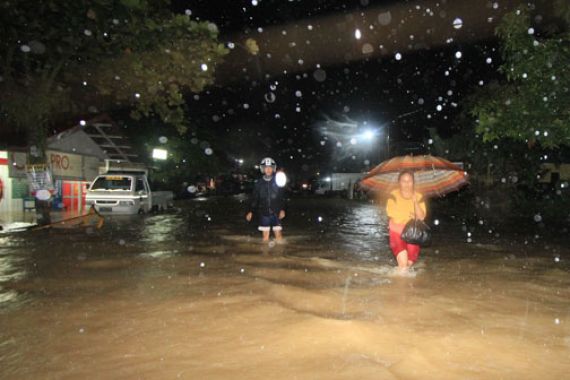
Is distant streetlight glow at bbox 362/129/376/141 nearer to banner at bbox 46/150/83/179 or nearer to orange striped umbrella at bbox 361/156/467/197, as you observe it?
banner at bbox 46/150/83/179

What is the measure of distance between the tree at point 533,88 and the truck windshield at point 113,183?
44.7 ft

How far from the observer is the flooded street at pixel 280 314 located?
14.0ft

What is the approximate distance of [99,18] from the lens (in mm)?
12219

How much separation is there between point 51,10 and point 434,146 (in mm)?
26719

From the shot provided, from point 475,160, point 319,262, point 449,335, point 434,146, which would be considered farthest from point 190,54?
point 434,146

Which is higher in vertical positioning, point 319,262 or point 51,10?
point 51,10

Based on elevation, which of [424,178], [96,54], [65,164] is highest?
[96,54]

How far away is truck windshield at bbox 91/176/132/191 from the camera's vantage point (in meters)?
20.2

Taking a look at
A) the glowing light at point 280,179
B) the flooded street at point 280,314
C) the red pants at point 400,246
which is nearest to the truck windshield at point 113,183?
the flooded street at point 280,314

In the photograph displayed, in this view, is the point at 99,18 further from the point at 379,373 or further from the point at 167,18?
the point at 379,373

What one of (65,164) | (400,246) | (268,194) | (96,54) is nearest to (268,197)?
(268,194)

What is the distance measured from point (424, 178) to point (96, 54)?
10.2 meters

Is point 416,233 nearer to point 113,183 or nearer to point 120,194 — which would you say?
point 120,194

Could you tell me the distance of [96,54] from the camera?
1426cm
